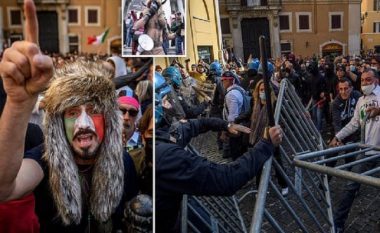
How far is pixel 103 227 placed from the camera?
1.03 meters

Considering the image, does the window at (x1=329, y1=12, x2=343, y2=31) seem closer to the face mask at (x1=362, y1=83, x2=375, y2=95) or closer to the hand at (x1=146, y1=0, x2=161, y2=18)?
the hand at (x1=146, y1=0, x2=161, y2=18)

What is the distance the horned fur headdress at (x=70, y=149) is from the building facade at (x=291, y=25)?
15.2 inches

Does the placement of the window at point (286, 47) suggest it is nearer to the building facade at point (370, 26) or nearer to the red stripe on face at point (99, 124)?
the building facade at point (370, 26)

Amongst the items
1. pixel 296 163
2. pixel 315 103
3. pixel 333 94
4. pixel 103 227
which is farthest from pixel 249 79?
A: pixel 333 94


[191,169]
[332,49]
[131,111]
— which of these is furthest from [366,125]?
[131,111]

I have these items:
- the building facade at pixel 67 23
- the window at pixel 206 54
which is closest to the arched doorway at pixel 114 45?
the building facade at pixel 67 23

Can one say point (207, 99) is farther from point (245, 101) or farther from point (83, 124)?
point (83, 124)

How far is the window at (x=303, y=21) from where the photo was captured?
1.36 meters

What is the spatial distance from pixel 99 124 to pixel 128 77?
0.34ft

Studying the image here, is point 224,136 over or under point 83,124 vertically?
under

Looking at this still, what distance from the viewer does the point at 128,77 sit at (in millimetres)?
937

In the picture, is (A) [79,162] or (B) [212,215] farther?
(B) [212,215]

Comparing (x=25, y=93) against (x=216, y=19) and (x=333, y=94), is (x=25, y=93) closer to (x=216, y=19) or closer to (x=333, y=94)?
(x=216, y=19)

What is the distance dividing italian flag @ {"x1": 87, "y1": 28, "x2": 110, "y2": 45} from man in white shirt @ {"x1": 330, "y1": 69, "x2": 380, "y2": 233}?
1968mm
